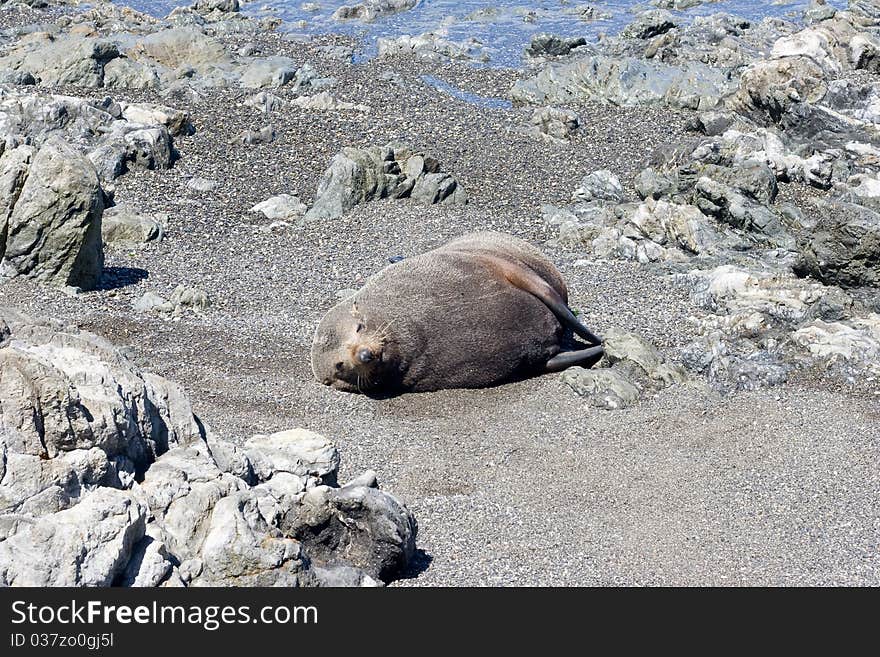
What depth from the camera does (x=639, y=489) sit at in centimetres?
838

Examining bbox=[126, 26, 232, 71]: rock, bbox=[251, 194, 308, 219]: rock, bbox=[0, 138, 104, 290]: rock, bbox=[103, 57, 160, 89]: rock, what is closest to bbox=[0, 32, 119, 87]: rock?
bbox=[103, 57, 160, 89]: rock

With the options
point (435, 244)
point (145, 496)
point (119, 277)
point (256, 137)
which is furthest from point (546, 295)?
point (256, 137)

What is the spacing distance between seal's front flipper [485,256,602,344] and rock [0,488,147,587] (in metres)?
6.01

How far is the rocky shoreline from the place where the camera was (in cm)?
694

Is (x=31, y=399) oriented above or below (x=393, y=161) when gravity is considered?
above

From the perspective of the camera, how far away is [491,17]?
115 ft

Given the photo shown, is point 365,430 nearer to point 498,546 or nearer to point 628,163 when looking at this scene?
→ point 498,546

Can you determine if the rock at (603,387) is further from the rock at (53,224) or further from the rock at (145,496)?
the rock at (53,224)

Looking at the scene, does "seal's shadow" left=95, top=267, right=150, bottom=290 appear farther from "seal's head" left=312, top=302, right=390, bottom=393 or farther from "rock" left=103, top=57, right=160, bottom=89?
"rock" left=103, top=57, right=160, bottom=89

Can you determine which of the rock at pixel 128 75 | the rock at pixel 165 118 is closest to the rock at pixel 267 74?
the rock at pixel 128 75

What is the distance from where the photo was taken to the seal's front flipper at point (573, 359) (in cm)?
1066

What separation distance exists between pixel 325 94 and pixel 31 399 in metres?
17.1

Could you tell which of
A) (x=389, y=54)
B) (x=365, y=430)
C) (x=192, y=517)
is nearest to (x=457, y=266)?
(x=365, y=430)

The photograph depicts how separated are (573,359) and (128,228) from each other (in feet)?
24.4
